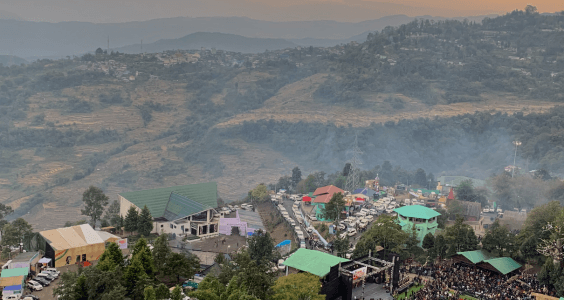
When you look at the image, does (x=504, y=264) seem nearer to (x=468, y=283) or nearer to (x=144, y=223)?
(x=468, y=283)

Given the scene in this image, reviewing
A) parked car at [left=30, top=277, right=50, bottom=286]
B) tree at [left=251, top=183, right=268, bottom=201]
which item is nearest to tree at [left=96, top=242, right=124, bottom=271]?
parked car at [left=30, top=277, right=50, bottom=286]

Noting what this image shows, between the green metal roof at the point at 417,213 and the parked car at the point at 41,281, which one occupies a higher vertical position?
the green metal roof at the point at 417,213

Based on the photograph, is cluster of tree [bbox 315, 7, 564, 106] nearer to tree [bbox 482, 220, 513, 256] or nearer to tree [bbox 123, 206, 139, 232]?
tree [bbox 482, 220, 513, 256]

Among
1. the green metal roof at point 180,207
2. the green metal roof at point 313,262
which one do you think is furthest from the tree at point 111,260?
the green metal roof at point 180,207

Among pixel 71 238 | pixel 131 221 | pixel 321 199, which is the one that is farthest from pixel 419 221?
pixel 71 238

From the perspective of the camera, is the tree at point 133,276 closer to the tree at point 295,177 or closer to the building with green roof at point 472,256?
the building with green roof at point 472,256
